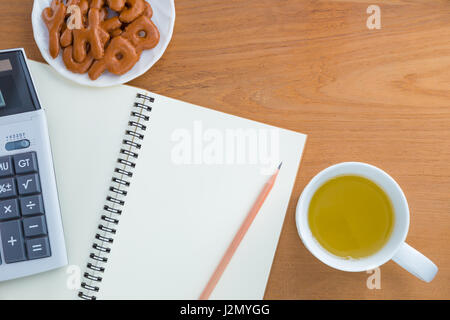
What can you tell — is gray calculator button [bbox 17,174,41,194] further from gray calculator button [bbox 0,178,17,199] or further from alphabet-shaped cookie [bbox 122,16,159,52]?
alphabet-shaped cookie [bbox 122,16,159,52]

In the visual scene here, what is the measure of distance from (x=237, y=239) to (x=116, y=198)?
0.21m

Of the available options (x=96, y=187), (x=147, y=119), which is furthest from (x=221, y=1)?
(x=96, y=187)

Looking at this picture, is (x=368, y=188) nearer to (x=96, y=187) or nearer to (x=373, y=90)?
(x=373, y=90)

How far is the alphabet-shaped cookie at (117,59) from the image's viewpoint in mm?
718

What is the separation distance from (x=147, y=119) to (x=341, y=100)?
0.33 m

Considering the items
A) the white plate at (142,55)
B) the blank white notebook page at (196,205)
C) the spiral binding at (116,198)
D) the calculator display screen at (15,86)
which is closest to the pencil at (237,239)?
the blank white notebook page at (196,205)

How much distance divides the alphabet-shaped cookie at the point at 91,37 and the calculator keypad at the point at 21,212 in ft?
0.60

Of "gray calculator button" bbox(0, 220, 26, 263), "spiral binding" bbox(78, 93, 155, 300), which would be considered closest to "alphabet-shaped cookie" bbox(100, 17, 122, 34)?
"spiral binding" bbox(78, 93, 155, 300)

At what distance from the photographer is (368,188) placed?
0.70 meters

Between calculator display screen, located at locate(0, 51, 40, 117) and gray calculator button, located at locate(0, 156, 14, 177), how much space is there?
3.0 inches

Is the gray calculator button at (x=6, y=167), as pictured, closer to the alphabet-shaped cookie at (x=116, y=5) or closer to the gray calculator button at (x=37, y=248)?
the gray calculator button at (x=37, y=248)

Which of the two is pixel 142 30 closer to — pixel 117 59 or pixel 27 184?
pixel 117 59

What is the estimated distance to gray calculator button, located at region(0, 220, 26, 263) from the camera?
26.9 inches

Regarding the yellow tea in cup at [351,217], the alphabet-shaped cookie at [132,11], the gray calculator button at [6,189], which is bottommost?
the yellow tea in cup at [351,217]
